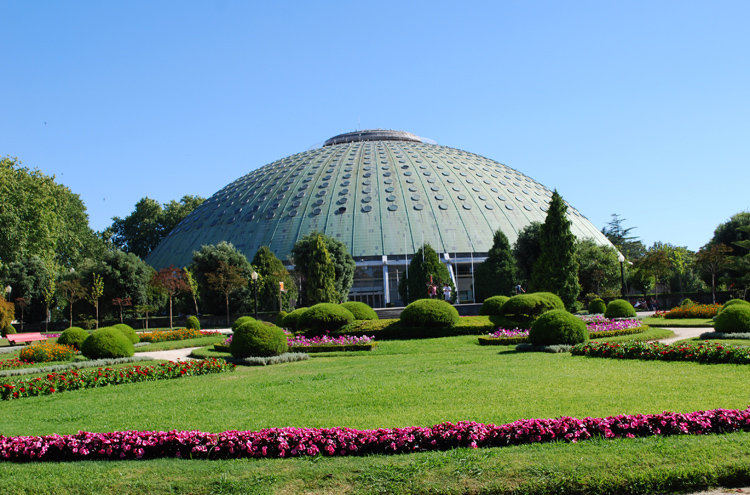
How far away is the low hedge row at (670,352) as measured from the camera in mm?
12617

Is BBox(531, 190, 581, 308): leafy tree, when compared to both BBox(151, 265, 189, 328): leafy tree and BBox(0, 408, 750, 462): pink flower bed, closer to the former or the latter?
BBox(151, 265, 189, 328): leafy tree

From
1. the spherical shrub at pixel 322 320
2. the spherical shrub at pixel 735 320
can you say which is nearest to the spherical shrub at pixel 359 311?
the spherical shrub at pixel 322 320

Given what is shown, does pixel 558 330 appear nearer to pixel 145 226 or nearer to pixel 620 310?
pixel 620 310

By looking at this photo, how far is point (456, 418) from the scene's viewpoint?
7.90 metres

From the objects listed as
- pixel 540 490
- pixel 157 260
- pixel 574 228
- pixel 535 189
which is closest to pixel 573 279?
pixel 540 490

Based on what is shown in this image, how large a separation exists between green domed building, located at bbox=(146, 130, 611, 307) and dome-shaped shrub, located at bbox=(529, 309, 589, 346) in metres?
39.1

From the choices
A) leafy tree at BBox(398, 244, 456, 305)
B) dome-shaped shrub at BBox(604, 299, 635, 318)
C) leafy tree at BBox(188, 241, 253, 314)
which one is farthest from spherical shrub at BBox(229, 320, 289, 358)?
leafy tree at BBox(188, 241, 253, 314)

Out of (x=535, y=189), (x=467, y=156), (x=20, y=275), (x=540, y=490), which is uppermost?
(x=467, y=156)

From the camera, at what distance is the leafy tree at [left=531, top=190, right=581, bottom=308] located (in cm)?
3312

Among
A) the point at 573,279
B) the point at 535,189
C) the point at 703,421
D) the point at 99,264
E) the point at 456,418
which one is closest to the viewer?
the point at 703,421

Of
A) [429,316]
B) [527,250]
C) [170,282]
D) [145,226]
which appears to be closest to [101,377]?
[429,316]

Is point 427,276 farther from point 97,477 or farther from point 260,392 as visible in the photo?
point 97,477

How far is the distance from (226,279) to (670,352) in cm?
3650

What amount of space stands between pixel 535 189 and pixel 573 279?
4295 cm
